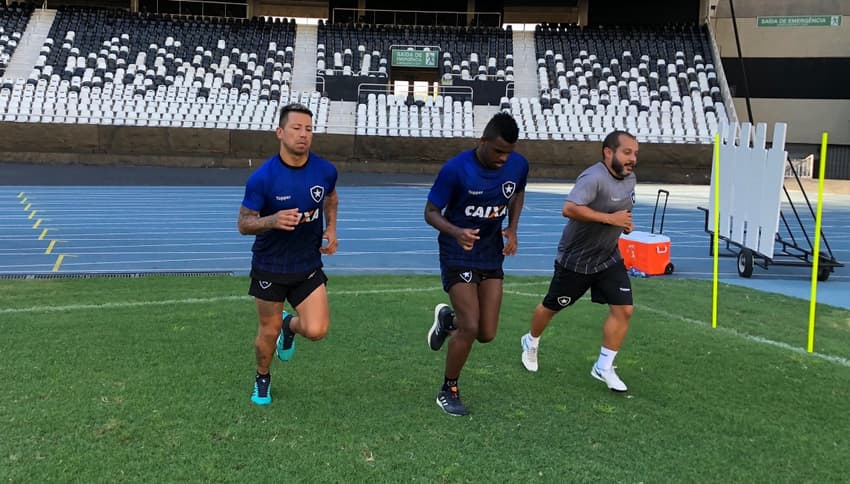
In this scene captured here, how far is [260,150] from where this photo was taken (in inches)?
1133

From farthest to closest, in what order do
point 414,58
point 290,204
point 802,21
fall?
point 802,21 < point 414,58 < point 290,204

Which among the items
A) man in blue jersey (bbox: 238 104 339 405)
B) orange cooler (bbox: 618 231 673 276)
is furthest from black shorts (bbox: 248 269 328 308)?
orange cooler (bbox: 618 231 673 276)

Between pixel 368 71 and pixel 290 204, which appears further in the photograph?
pixel 368 71

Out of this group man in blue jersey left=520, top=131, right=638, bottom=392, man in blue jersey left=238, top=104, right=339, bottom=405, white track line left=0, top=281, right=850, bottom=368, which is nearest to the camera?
man in blue jersey left=238, top=104, right=339, bottom=405

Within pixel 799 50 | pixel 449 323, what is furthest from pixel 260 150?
pixel 799 50

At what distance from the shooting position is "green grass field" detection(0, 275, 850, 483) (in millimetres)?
3881

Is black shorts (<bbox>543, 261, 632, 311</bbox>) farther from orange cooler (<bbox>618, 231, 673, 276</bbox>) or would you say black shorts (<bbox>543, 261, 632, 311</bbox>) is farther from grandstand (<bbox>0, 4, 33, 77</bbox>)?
grandstand (<bbox>0, 4, 33, 77</bbox>)

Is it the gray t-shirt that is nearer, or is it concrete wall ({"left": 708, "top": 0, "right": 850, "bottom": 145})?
the gray t-shirt

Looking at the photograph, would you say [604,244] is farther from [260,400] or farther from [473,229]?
[260,400]

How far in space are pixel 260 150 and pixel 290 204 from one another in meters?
25.2

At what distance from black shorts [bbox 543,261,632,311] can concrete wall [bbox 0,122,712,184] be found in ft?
77.8

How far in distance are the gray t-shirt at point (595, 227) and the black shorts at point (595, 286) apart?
4 cm

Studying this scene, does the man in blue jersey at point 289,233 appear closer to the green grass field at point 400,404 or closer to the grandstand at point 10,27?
the green grass field at point 400,404

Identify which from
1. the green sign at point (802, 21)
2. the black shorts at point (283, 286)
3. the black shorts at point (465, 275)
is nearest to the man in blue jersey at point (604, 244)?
the black shorts at point (465, 275)
